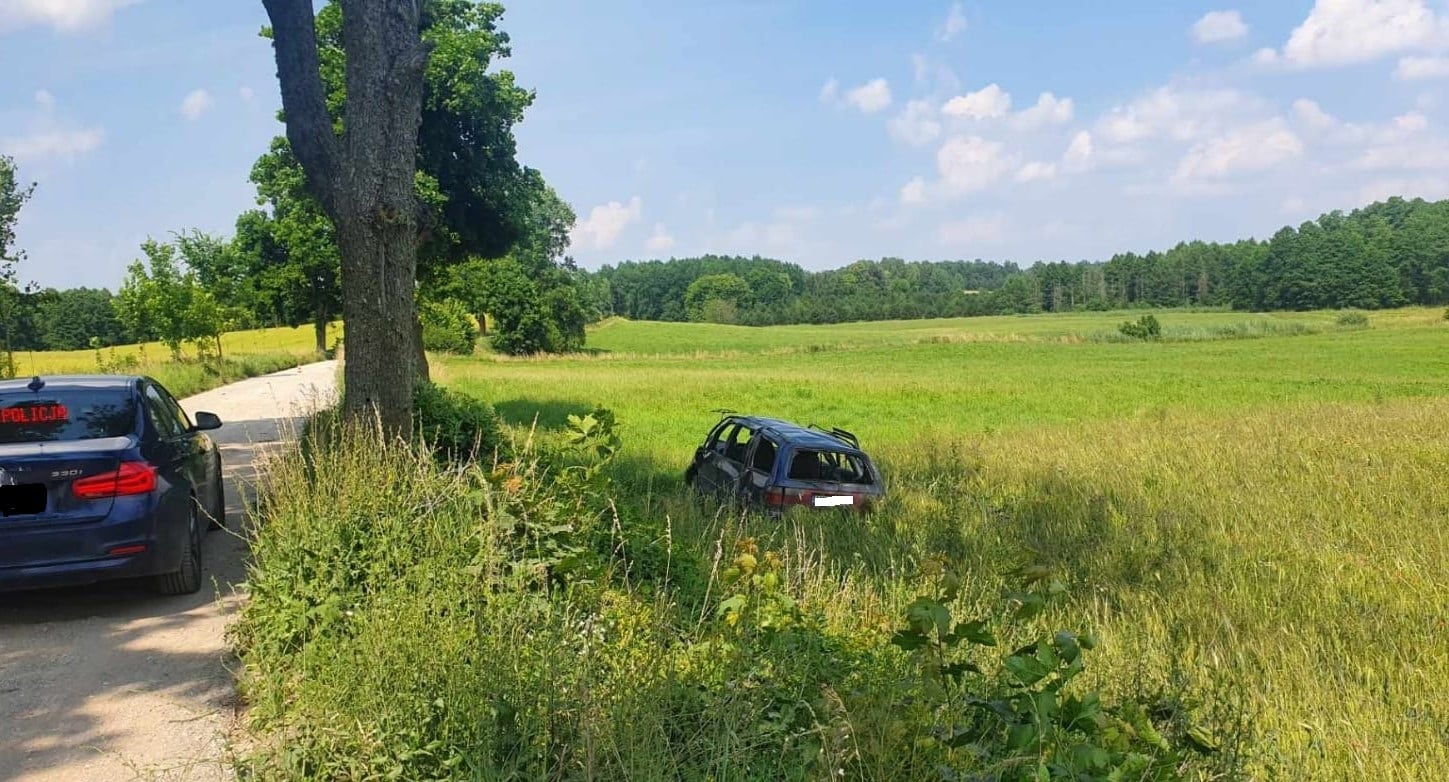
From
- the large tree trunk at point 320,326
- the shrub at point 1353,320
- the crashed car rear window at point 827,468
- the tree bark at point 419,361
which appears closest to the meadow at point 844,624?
the crashed car rear window at point 827,468

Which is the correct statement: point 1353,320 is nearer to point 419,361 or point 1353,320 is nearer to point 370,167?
point 419,361

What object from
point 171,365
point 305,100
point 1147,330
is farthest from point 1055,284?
point 305,100

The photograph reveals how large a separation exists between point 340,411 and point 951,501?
691 cm

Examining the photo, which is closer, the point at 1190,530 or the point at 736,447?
the point at 1190,530

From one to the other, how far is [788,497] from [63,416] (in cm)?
635

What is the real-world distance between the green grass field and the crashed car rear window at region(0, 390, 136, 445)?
413 centimetres

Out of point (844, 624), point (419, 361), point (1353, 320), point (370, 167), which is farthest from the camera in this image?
point (1353, 320)

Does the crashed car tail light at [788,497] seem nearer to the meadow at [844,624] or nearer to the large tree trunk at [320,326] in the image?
the meadow at [844,624]

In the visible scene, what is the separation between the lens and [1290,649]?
5.88m

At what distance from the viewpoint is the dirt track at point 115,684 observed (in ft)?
13.1

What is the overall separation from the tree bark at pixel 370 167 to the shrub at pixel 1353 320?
8264 centimetres

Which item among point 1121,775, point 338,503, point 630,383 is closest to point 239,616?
point 338,503

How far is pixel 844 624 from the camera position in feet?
17.5

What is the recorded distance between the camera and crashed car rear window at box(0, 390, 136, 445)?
6105 mm
